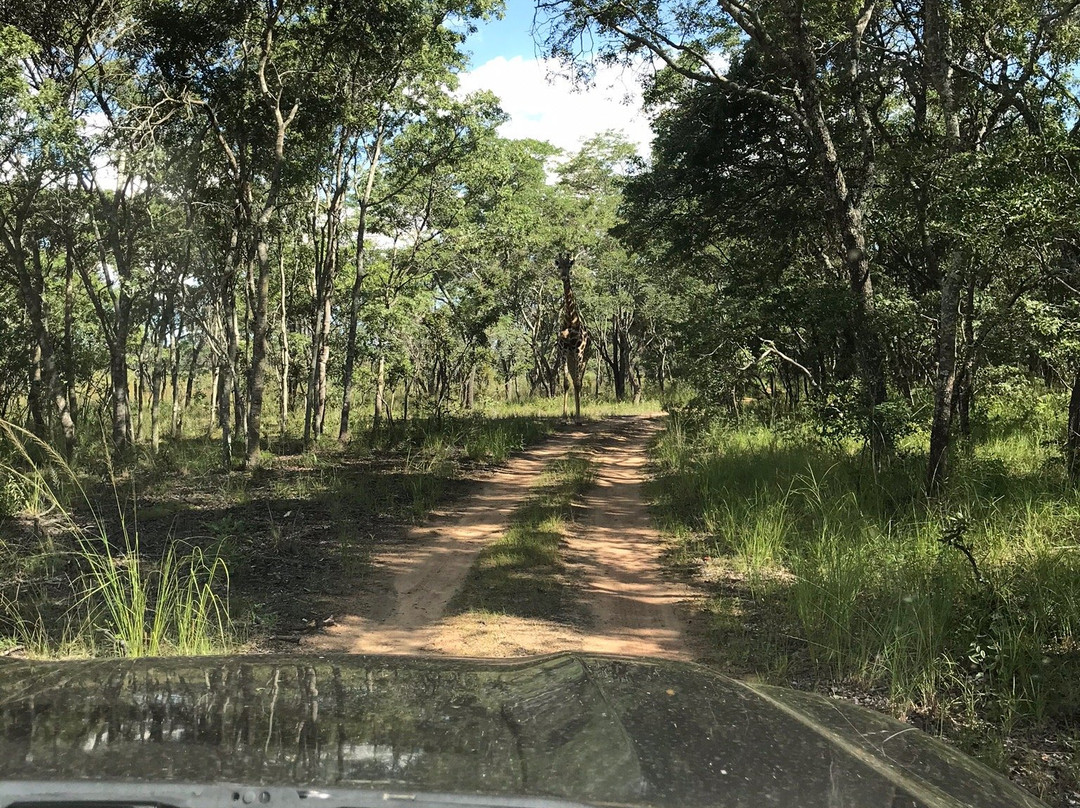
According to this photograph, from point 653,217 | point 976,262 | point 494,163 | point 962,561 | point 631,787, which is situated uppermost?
point 494,163

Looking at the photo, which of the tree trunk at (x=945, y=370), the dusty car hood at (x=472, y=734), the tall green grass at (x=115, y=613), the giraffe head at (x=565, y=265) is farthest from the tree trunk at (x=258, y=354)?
the giraffe head at (x=565, y=265)

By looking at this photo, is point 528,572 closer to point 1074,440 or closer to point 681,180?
point 1074,440

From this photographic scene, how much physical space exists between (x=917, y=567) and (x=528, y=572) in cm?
320

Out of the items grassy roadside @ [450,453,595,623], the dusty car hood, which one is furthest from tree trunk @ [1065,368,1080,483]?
the dusty car hood

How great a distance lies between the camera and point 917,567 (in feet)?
18.2

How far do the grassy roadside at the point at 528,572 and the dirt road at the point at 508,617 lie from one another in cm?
14

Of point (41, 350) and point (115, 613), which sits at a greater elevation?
point (41, 350)

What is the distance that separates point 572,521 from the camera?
30.3 ft

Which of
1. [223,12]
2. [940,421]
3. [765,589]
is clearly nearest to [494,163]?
[223,12]

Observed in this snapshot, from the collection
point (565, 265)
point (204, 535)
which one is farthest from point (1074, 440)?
point (565, 265)

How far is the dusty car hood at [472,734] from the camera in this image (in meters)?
1.40

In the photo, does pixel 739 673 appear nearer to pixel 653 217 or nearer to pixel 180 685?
pixel 180 685

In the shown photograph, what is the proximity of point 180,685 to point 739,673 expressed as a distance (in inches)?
143

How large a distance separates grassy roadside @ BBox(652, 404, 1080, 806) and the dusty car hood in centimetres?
209
